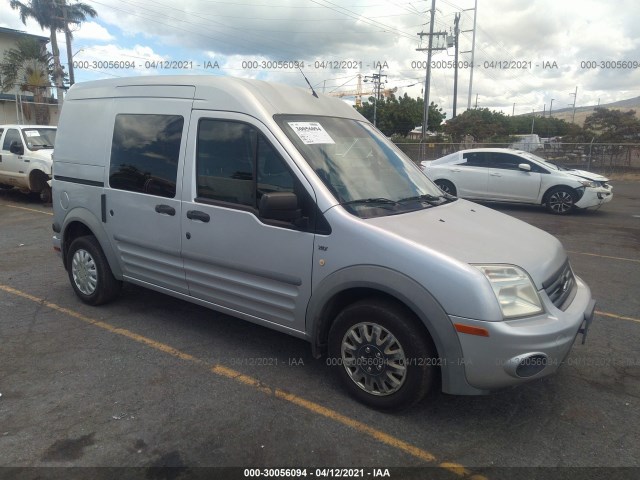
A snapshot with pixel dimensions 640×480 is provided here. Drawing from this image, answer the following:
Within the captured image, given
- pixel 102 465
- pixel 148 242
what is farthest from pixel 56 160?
pixel 102 465

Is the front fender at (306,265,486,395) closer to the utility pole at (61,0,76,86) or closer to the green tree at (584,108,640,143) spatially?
the green tree at (584,108,640,143)

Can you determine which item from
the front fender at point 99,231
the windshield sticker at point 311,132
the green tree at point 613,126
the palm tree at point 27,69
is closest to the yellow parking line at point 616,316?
the windshield sticker at point 311,132

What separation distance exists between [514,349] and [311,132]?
207cm

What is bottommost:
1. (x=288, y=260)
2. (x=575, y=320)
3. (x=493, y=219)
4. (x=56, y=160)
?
(x=575, y=320)

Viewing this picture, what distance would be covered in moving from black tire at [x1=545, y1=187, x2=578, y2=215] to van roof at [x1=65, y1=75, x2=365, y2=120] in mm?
9221

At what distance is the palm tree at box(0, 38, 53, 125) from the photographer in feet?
101

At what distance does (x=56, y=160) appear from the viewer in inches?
209

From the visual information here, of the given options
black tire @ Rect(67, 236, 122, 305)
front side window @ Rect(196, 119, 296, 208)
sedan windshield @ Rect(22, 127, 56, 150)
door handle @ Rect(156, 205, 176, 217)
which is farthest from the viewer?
sedan windshield @ Rect(22, 127, 56, 150)

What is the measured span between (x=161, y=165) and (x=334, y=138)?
1.52 meters

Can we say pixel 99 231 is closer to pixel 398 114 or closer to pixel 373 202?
pixel 373 202

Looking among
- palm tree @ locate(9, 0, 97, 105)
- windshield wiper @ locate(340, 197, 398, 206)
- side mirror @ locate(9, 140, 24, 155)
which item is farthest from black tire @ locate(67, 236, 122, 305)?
palm tree @ locate(9, 0, 97, 105)

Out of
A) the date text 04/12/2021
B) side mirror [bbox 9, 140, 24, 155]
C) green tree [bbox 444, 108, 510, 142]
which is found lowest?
the date text 04/12/2021

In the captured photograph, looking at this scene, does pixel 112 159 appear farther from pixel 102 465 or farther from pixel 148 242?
pixel 102 465

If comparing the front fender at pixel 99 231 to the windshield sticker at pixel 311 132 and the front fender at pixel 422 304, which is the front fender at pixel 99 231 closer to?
the windshield sticker at pixel 311 132
